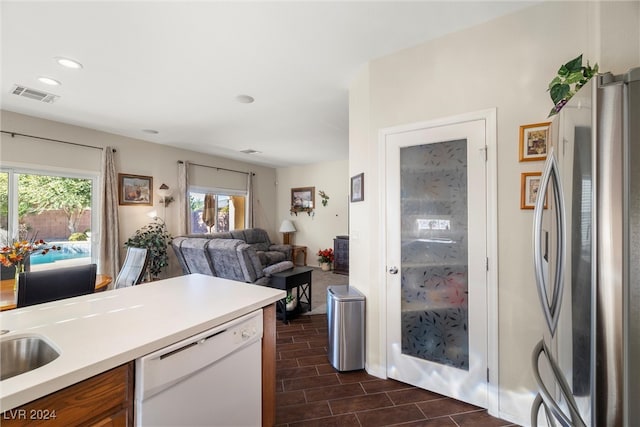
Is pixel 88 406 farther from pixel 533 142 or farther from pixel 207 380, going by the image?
pixel 533 142

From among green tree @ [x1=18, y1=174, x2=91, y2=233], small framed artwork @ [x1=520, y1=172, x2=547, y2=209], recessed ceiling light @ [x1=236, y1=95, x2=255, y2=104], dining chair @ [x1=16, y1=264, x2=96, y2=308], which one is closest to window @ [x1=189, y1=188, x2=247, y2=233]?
green tree @ [x1=18, y1=174, x2=91, y2=233]

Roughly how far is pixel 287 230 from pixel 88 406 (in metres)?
6.40

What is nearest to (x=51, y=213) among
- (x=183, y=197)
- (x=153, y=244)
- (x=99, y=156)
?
(x=99, y=156)

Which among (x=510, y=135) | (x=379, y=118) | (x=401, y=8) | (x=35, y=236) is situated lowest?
(x=35, y=236)

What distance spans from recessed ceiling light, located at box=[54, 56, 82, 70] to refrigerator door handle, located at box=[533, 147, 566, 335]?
11.5 ft

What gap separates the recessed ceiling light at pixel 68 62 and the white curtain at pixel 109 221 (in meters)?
2.29

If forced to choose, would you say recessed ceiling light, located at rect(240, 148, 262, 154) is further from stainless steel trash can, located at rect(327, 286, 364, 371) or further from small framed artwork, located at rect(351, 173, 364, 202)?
stainless steel trash can, located at rect(327, 286, 364, 371)

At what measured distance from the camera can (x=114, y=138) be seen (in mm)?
4453

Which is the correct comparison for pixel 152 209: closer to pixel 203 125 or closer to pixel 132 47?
pixel 203 125

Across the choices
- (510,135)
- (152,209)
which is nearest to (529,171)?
(510,135)

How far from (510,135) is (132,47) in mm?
2918

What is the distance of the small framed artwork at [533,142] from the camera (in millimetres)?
1711

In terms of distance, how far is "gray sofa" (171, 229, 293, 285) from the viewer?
3.53m

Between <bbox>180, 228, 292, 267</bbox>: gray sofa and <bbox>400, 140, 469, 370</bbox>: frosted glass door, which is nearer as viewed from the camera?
<bbox>400, 140, 469, 370</bbox>: frosted glass door
